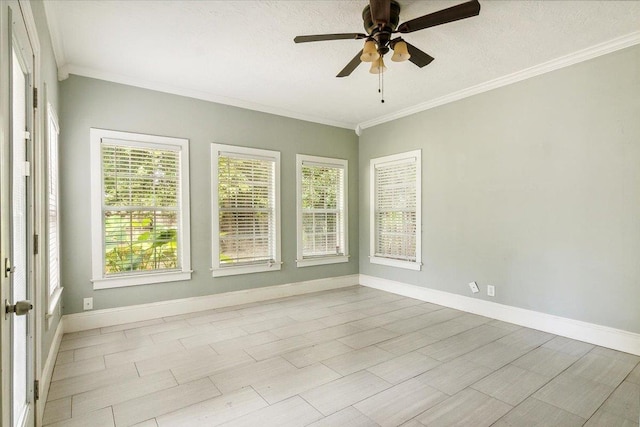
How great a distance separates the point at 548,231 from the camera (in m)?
3.57

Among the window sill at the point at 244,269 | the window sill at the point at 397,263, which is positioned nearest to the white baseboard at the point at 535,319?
the window sill at the point at 397,263

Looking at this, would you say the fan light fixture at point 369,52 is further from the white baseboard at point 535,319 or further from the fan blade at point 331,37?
the white baseboard at point 535,319

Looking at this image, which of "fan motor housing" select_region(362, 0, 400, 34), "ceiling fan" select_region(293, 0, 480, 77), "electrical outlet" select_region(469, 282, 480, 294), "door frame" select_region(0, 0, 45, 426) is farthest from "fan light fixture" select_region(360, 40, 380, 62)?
"electrical outlet" select_region(469, 282, 480, 294)

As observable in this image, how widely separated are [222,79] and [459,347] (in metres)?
3.76

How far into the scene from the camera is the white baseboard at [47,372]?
2.02 m

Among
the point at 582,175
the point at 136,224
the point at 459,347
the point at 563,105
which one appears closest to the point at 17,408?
the point at 136,224

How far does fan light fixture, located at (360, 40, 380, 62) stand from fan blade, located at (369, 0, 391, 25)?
0.16 metres

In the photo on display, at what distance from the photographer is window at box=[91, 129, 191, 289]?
3.74 m

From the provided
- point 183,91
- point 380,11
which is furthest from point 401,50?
point 183,91

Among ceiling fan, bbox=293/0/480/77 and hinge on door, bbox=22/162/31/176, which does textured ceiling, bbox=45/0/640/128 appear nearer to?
ceiling fan, bbox=293/0/480/77

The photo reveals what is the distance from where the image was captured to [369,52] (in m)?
2.58

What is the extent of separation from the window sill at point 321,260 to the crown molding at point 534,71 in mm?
2397

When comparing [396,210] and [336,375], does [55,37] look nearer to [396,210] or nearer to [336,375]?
[336,375]

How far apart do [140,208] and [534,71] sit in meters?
4.58
